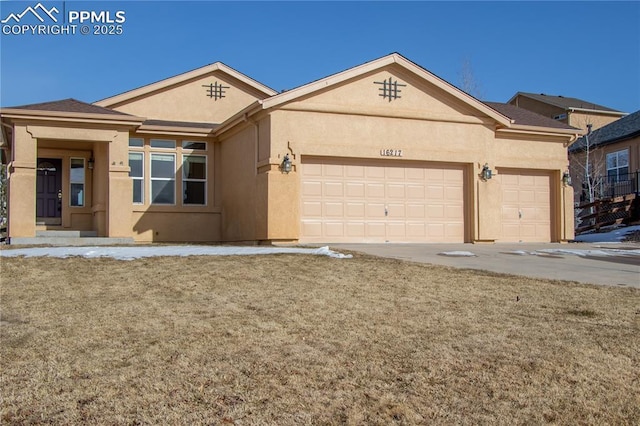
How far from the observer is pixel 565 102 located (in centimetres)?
4319

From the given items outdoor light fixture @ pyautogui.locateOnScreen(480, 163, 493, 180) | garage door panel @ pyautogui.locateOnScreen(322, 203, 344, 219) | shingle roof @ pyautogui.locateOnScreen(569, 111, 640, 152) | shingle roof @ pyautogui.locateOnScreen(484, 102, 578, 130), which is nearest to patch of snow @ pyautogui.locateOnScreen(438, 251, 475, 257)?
garage door panel @ pyautogui.locateOnScreen(322, 203, 344, 219)

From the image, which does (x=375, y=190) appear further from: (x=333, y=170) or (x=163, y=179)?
(x=163, y=179)

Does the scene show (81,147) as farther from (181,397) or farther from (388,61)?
(181,397)

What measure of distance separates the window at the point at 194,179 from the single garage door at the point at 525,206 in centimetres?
897

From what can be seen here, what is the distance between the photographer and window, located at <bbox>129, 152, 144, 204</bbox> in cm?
1909

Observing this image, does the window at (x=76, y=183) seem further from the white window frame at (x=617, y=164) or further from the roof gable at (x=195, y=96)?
the white window frame at (x=617, y=164)

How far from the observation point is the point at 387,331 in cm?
662

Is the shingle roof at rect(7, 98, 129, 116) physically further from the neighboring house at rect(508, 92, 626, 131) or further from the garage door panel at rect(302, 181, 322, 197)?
the neighboring house at rect(508, 92, 626, 131)

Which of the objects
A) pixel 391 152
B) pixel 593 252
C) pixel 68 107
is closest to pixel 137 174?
pixel 68 107

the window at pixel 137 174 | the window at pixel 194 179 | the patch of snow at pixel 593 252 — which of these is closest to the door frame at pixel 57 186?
the window at pixel 137 174

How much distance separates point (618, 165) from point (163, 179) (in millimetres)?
22494

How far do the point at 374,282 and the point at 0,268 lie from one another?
21.0 ft

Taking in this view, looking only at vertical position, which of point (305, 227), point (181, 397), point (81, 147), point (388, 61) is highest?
point (388, 61)

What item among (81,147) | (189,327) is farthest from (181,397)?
(81,147)
